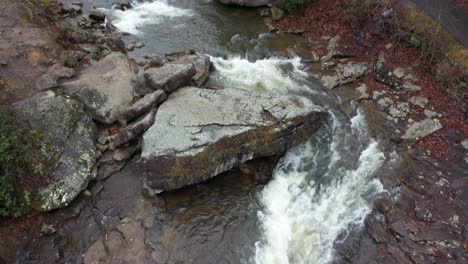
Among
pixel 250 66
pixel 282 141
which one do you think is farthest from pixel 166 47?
pixel 282 141

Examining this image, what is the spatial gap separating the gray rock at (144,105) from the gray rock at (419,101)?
352 inches

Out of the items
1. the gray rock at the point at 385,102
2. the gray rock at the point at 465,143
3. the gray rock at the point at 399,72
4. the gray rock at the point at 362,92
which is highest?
the gray rock at the point at 399,72

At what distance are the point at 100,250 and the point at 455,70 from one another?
13.2 m

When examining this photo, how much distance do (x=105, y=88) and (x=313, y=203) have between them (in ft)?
26.8

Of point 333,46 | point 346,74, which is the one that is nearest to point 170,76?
point 346,74

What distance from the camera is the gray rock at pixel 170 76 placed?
40.0 ft

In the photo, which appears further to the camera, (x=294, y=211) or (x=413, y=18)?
(x=413, y=18)

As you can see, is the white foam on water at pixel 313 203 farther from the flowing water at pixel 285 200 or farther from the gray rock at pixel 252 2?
the gray rock at pixel 252 2

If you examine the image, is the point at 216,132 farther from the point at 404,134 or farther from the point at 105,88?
the point at 404,134

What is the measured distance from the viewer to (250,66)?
15.0 metres

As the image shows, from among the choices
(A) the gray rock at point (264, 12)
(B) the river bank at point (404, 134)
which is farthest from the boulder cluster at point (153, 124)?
(A) the gray rock at point (264, 12)

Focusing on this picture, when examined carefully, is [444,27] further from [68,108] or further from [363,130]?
[68,108]

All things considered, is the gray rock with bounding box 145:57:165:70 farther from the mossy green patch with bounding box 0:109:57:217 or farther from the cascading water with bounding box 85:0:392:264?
the mossy green patch with bounding box 0:109:57:217

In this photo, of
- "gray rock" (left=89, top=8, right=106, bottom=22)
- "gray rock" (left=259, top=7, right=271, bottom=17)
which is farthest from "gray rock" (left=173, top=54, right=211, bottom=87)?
"gray rock" (left=89, top=8, right=106, bottom=22)
